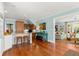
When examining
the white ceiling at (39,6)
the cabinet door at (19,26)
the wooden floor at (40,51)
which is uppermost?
the white ceiling at (39,6)

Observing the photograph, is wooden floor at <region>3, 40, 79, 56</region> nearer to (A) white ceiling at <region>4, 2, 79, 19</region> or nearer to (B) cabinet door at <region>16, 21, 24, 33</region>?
(A) white ceiling at <region>4, 2, 79, 19</region>

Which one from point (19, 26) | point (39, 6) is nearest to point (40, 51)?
point (39, 6)

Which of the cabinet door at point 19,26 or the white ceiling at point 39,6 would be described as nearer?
Result: the white ceiling at point 39,6

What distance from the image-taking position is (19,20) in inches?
411

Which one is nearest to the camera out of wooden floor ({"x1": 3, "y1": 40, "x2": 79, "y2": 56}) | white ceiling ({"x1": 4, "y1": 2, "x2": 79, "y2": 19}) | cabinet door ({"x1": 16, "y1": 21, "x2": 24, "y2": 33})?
white ceiling ({"x1": 4, "y1": 2, "x2": 79, "y2": 19})

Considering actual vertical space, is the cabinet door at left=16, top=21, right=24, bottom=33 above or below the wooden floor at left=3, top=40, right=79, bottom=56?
above

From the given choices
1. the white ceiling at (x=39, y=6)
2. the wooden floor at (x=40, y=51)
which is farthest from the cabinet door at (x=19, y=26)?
the white ceiling at (x=39, y=6)

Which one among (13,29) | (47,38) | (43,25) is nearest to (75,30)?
(43,25)

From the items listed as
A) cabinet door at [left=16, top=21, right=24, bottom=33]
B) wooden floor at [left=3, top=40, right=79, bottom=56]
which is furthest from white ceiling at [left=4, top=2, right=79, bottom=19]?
cabinet door at [left=16, top=21, right=24, bottom=33]

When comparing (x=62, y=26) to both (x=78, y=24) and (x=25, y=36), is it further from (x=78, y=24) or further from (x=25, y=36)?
(x=25, y=36)

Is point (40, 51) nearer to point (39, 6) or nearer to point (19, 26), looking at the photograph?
point (39, 6)

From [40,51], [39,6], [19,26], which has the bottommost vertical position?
[40,51]

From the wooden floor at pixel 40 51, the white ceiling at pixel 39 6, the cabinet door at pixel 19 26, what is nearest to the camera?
the white ceiling at pixel 39 6

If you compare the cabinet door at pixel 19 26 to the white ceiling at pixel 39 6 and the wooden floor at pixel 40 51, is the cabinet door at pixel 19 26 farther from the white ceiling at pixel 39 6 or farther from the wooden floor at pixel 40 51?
the white ceiling at pixel 39 6
